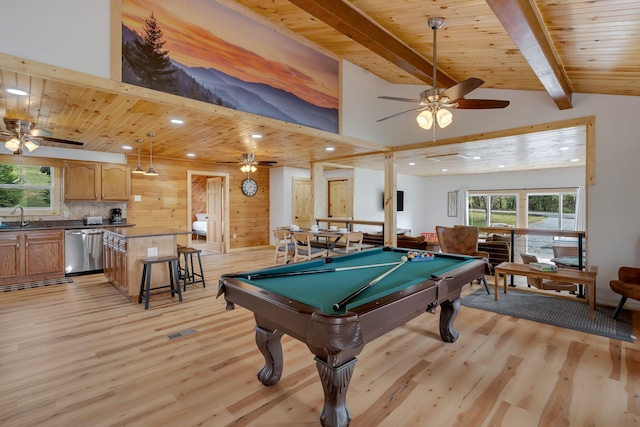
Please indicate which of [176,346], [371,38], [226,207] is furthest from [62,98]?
[226,207]

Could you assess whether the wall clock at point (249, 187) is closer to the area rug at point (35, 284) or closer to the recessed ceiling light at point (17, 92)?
the area rug at point (35, 284)

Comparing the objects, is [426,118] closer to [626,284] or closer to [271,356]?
[271,356]

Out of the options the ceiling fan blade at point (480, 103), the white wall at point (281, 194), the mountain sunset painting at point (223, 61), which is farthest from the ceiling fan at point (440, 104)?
the white wall at point (281, 194)

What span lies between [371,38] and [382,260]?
234 cm

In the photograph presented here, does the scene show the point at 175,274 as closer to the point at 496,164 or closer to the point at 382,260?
the point at 382,260

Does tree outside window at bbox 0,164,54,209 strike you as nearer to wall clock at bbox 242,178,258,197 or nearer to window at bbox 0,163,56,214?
window at bbox 0,163,56,214

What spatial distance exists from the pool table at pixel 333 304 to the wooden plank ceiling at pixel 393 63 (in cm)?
192

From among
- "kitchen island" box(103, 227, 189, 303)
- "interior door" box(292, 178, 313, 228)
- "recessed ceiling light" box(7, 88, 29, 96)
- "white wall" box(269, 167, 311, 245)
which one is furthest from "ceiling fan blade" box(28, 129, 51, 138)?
"interior door" box(292, 178, 313, 228)

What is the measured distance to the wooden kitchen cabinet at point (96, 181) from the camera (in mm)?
5891

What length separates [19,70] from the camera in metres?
2.60

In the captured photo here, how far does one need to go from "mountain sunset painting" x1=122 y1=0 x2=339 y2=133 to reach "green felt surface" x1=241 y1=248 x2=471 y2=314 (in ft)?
8.04

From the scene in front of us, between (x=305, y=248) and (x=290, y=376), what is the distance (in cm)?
369

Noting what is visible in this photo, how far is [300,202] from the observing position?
934 cm

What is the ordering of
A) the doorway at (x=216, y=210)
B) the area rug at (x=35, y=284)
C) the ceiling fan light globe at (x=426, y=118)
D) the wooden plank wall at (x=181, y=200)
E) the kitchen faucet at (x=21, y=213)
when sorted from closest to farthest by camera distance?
the ceiling fan light globe at (x=426, y=118) → the area rug at (x=35, y=284) → the kitchen faucet at (x=21, y=213) → the wooden plank wall at (x=181, y=200) → the doorway at (x=216, y=210)
